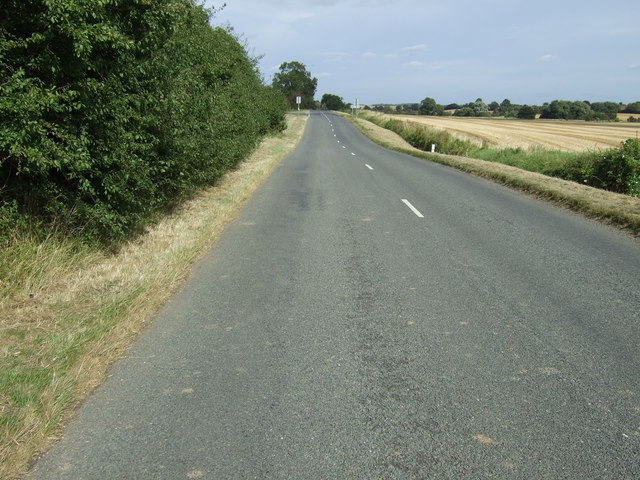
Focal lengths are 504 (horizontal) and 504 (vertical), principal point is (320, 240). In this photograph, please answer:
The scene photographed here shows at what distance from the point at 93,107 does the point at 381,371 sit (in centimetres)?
453

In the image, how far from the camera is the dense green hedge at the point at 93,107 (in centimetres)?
510

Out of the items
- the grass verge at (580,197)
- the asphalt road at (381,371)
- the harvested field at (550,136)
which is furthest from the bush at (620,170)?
the asphalt road at (381,371)

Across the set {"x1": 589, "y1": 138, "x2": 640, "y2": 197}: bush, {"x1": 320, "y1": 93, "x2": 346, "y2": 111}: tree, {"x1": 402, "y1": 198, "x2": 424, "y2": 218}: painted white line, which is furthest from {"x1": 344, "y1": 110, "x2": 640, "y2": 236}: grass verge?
{"x1": 320, "y1": 93, "x2": 346, "y2": 111}: tree

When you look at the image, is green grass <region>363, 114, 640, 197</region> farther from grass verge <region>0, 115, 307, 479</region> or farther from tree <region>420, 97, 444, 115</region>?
tree <region>420, 97, 444, 115</region>

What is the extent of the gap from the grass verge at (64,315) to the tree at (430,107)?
4885 inches

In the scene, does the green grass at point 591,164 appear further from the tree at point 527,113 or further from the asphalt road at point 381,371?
the tree at point 527,113

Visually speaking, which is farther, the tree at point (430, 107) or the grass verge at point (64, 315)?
the tree at point (430, 107)

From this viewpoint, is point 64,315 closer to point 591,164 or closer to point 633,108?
point 591,164

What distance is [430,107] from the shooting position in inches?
5027

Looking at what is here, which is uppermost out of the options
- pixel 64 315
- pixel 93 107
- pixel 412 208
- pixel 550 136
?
pixel 93 107

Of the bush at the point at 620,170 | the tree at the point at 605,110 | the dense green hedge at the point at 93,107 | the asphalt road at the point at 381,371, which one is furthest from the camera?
the tree at the point at 605,110

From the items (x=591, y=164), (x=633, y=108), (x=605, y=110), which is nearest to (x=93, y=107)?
(x=591, y=164)

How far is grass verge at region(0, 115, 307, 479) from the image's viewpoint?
313cm

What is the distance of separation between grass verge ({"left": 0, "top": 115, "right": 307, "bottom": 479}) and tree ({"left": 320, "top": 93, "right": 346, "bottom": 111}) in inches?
6448
